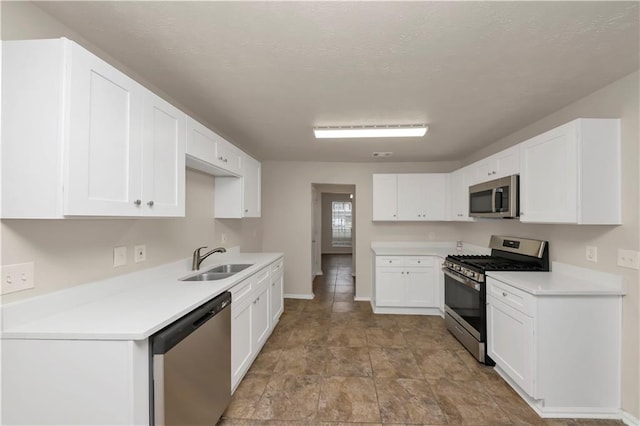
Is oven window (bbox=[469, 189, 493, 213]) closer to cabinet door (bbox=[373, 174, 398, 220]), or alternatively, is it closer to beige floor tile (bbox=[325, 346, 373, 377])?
cabinet door (bbox=[373, 174, 398, 220])

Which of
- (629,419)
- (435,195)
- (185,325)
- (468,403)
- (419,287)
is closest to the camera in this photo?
(185,325)

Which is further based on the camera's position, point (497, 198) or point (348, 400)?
point (497, 198)

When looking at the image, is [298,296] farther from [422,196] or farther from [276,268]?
[422,196]

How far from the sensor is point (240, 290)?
7.66 feet

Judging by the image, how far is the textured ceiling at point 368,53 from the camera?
136 cm

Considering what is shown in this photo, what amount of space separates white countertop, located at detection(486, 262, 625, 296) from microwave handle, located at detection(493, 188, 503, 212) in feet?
2.24

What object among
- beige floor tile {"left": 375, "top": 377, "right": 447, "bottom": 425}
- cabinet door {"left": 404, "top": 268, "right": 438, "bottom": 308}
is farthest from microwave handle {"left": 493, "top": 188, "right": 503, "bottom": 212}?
beige floor tile {"left": 375, "top": 377, "right": 447, "bottom": 425}

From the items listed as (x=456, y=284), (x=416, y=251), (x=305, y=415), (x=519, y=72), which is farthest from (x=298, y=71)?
(x=416, y=251)

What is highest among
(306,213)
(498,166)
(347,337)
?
(498,166)

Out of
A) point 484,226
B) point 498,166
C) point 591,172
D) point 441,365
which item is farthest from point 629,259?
point 484,226

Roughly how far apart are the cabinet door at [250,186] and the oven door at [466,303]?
8.54 ft

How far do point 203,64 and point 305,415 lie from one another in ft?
8.32

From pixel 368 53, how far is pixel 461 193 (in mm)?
2940

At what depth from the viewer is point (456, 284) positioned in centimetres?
338
